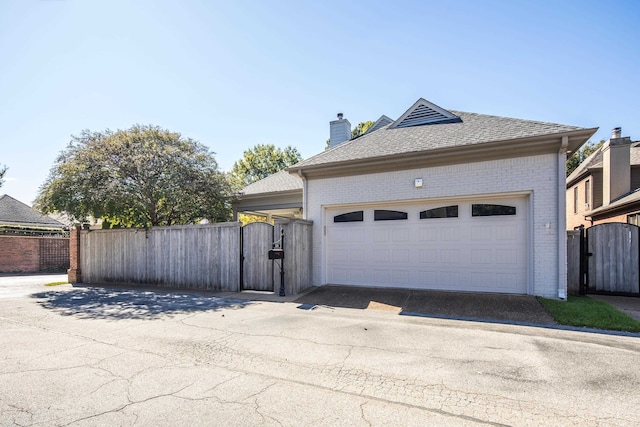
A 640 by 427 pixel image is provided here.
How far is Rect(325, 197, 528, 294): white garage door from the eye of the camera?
8.30 metres

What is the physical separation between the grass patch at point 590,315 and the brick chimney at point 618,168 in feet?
36.5

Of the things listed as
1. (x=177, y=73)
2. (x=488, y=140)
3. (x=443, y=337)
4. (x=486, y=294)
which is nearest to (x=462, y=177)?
(x=488, y=140)

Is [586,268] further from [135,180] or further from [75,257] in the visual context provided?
[75,257]

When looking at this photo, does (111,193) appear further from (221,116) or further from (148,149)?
(221,116)

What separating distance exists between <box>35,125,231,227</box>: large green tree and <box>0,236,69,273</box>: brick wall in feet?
34.1

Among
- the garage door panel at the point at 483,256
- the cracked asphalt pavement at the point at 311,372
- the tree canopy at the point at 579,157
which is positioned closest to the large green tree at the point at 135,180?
the cracked asphalt pavement at the point at 311,372

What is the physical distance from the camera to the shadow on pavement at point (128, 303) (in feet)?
24.7

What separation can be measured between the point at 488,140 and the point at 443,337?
17.1ft

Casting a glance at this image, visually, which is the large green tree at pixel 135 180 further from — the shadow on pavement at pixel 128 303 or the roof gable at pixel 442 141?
the roof gable at pixel 442 141

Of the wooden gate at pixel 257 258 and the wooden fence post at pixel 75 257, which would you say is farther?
the wooden fence post at pixel 75 257

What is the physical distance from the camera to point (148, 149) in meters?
12.1

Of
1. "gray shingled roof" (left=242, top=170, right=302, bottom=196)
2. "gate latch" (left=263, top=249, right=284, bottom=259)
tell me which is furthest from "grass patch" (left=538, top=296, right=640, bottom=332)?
"gray shingled roof" (left=242, top=170, right=302, bottom=196)

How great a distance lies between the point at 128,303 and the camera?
8.66 m

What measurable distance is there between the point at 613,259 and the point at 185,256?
12.7 m
